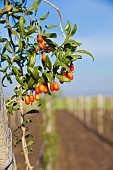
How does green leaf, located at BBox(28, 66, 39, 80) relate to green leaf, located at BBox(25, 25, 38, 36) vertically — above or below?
below

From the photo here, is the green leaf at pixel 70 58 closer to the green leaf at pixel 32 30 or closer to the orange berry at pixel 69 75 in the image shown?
the orange berry at pixel 69 75

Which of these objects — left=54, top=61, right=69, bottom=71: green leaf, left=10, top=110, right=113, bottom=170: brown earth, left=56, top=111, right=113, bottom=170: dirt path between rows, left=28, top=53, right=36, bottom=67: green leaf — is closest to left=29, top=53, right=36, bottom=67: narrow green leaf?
left=28, top=53, right=36, bottom=67: green leaf

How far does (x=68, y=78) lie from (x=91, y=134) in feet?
39.3

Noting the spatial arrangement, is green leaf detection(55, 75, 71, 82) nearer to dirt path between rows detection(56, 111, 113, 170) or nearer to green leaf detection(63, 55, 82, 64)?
green leaf detection(63, 55, 82, 64)

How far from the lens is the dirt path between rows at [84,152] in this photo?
7.84 metres

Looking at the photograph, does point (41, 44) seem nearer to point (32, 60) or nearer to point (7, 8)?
point (32, 60)

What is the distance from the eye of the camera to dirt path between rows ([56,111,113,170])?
7.84 meters

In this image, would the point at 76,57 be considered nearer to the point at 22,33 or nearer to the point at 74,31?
the point at 74,31

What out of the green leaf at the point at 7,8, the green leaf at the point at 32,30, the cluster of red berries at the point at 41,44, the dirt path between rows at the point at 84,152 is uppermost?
the green leaf at the point at 7,8

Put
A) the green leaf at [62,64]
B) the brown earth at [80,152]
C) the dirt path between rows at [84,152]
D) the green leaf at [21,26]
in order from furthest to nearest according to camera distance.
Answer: the dirt path between rows at [84,152]
the brown earth at [80,152]
the green leaf at [21,26]
the green leaf at [62,64]

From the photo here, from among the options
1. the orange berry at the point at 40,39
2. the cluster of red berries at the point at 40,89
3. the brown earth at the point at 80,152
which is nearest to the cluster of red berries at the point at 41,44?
the orange berry at the point at 40,39

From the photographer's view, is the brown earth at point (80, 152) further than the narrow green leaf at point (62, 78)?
Yes

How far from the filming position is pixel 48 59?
1237 mm

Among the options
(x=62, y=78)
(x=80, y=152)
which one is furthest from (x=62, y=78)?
(x=80, y=152)
